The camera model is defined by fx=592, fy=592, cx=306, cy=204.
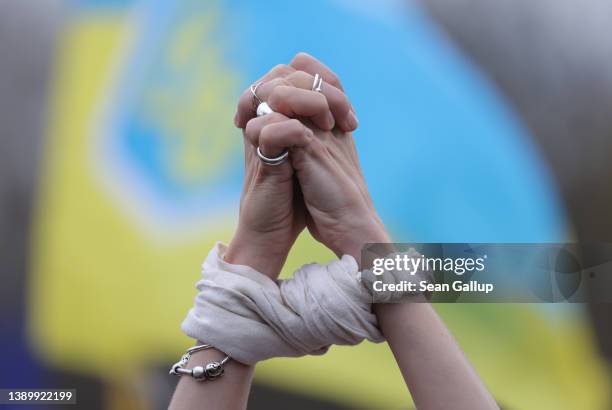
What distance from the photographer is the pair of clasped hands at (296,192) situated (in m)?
0.67

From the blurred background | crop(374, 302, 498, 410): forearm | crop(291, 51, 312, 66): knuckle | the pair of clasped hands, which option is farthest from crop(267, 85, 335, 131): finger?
the blurred background

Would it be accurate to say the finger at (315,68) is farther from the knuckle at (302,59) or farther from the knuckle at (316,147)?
the knuckle at (316,147)

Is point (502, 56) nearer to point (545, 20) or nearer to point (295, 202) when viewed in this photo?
point (545, 20)

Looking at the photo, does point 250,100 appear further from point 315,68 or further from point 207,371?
point 207,371

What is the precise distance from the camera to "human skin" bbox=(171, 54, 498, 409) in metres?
0.59

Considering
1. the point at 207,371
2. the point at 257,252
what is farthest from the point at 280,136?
the point at 207,371

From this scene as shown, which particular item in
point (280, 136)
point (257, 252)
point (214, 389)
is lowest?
point (214, 389)

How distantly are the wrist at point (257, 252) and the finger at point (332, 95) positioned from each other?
177 millimetres

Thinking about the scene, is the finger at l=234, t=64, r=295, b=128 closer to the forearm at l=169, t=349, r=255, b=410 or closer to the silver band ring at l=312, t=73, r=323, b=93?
the silver band ring at l=312, t=73, r=323, b=93

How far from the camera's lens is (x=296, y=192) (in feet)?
2.35

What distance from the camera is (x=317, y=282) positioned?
64cm

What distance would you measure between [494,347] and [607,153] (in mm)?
756

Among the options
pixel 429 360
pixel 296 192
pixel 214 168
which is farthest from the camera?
pixel 214 168

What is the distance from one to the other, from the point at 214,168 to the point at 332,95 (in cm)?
124
